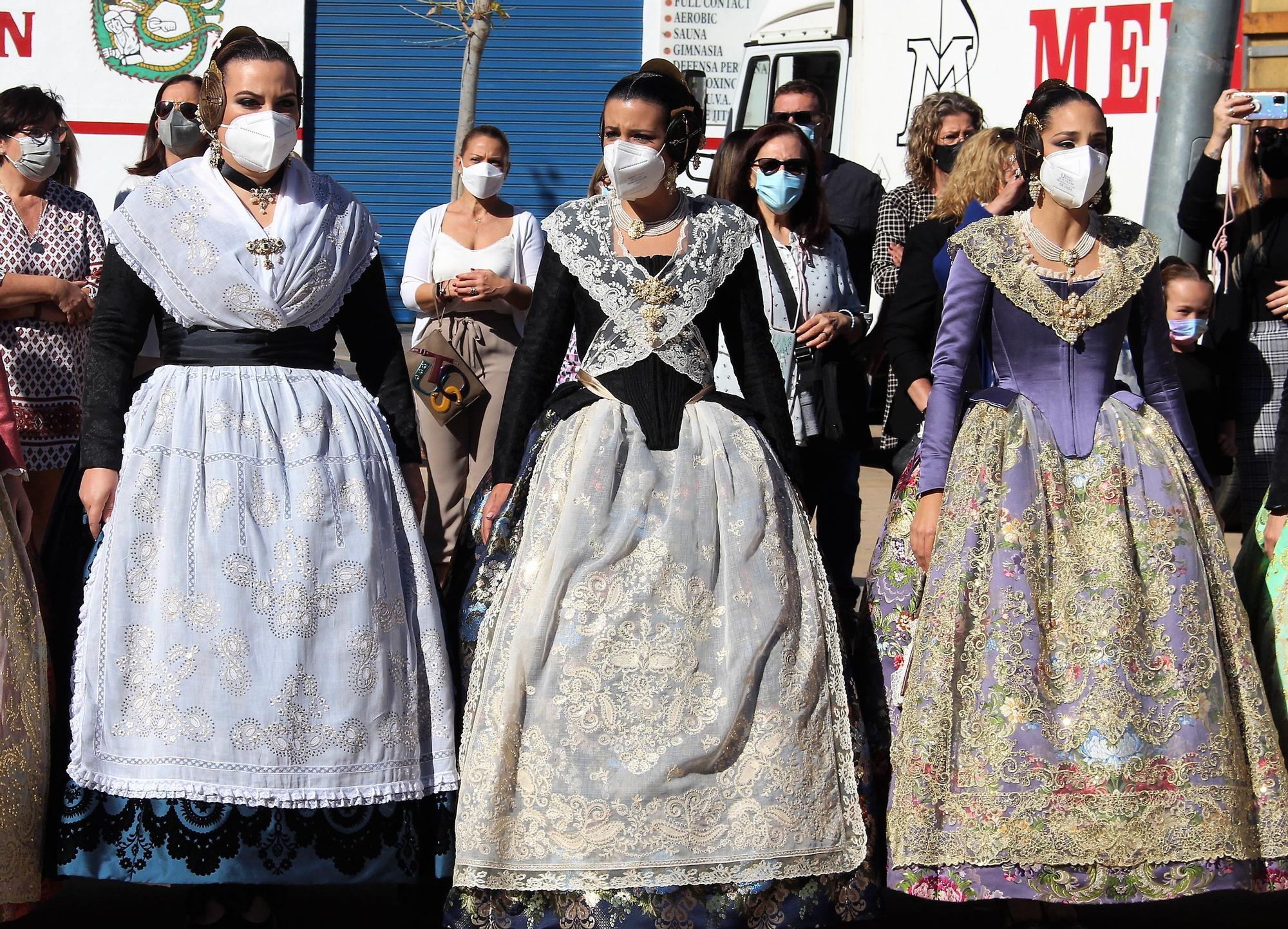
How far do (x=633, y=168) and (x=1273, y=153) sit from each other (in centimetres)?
258

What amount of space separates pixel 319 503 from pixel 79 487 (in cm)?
68

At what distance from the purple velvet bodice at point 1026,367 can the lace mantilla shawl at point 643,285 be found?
58 cm

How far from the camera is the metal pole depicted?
7660 mm

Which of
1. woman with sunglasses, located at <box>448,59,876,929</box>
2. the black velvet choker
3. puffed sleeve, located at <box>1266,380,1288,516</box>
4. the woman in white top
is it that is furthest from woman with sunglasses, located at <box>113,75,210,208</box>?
puffed sleeve, located at <box>1266,380,1288,516</box>

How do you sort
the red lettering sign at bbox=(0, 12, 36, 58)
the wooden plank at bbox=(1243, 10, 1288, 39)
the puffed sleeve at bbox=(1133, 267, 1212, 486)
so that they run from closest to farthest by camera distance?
the puffed sleeve at bbox=(1133, 267, 1212, 486) → the wooden plank at bbox=(1243, 10, 1288, 39) → the red lettering sign at bbox=(0, 12, 36, 58)

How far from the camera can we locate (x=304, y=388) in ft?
12.6

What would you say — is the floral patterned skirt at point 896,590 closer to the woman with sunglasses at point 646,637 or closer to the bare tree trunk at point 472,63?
the woman with sunglasses at point 646,637

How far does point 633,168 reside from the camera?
388cm

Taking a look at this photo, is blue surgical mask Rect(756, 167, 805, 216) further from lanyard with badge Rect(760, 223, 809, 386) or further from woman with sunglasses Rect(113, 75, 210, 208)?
woman with sunglasses Rect(113, 75, 210, 208)

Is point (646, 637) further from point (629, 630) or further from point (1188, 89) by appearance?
point (1188, 89)

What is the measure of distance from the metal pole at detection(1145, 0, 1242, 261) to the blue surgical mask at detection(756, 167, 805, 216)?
3047 mm

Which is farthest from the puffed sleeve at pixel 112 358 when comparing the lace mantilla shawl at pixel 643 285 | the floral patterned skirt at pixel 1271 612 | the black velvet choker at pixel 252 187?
the floral patterned skirt at pixel 1271 612

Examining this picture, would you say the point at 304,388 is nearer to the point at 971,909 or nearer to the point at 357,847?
the point at 357,847

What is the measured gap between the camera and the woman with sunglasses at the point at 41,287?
506 centimetres
